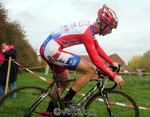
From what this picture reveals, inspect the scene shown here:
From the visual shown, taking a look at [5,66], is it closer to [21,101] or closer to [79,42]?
[21,101]

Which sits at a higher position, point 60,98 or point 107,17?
point 107,17

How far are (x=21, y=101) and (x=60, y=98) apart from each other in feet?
2.75

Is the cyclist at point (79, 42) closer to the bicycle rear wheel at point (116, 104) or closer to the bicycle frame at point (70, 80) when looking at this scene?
the bicycle frame at point (70, 80)

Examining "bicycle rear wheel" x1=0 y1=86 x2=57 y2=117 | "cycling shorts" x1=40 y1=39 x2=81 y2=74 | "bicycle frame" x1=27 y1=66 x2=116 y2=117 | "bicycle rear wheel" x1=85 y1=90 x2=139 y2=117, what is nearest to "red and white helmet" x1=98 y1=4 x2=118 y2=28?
"cycling shorts" x1=40 y1=39 x2=81 y2=74

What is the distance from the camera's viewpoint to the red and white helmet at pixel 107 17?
4883mm

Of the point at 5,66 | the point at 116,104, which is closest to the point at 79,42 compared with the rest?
the point at 116,104

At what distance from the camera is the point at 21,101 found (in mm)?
5277

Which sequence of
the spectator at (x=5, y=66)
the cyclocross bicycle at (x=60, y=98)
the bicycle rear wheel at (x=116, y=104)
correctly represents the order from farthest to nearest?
the spectator at (x=5, y=66) < the bicycle rear wheel at (x=116, y=104) < the cyclocross bicycle at (x=60, y=98)

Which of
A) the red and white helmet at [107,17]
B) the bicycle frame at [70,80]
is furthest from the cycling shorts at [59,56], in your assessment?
the red and white helmet at [107,17]

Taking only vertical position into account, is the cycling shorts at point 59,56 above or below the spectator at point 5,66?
above

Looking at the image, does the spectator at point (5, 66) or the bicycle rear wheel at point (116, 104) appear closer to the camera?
the bicycle rear wheel at point (116, 104)

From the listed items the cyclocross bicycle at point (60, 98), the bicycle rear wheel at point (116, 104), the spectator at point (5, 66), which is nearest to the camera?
the cyclocross bicycle at point (60, 98)

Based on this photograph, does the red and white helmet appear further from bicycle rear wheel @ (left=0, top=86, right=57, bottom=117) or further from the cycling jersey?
bicycle rear wheel @ (left=0, top=86, right=57, bottom=117)

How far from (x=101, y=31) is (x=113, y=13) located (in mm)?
399
